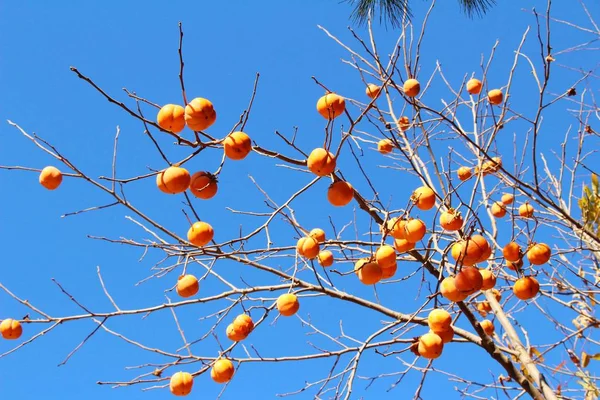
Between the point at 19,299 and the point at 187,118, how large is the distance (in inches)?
63.2

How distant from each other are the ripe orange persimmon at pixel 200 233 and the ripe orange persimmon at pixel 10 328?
4.16 ft

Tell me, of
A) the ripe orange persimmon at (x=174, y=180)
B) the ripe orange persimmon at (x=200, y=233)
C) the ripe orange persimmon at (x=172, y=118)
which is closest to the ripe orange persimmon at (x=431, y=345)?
the ripe orange persimmon at (x=200, y=233)

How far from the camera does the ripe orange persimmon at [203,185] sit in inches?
71.9

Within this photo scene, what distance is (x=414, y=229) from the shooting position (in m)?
1.80

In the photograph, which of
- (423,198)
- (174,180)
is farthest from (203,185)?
(423,198)

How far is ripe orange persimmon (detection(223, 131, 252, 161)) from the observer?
1.69 meters

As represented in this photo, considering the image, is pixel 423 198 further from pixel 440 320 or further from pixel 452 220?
pixel 440 320

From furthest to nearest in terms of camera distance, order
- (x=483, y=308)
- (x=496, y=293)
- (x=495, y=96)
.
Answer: (x=483, y=308) → (x=496, y=293) → (x=495, y=96)

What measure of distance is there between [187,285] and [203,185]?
0.60m

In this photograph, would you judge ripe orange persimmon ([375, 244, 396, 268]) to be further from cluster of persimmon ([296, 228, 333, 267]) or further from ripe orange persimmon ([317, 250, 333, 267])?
ripe orange persimmon ([317, 250, 333, 267])

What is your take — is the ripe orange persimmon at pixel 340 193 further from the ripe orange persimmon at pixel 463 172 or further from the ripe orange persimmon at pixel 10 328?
the ripe orange persimmon at pixel 10 328

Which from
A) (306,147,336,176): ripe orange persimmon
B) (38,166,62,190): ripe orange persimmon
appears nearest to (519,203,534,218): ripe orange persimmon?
(306,147,336,176): ripe orange persimmon

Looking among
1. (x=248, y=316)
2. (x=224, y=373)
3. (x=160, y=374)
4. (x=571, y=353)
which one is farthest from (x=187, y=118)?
(x=571, y=353)

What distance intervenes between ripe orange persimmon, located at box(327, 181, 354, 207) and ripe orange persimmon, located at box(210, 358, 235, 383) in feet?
2.93
